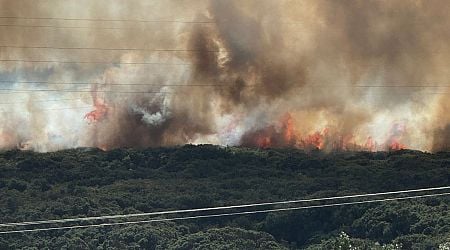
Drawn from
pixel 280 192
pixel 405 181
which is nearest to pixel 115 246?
pixel 280 192

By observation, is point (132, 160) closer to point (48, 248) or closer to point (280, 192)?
point (280, 192)

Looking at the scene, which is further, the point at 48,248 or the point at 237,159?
the point at 237,159

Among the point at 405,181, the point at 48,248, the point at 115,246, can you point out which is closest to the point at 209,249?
the point at 115,246

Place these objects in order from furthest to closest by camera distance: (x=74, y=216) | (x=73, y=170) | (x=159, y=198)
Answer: (x=73, y=170) < (x=159, y=198) < (x=74, y=216)

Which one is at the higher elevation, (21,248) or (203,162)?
(203,162)

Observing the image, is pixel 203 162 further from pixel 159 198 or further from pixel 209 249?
pixel 209 249

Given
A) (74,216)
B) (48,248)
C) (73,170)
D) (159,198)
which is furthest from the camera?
(73,170)
